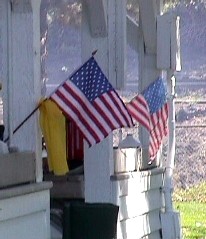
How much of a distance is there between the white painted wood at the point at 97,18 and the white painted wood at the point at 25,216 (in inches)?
86.3

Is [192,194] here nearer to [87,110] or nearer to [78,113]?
[87,110]

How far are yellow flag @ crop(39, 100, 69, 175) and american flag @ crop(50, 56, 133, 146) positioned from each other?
0.09 m

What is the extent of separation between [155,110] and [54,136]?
3721 mm

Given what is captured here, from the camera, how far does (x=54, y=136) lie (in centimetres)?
971

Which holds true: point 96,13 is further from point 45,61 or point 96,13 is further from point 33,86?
point 45,61

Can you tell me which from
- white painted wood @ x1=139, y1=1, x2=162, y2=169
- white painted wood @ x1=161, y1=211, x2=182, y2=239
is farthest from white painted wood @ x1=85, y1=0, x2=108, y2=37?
white painted wood @ x1=161, y1=211, x2=182, y2=239

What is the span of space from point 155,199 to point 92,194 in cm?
249

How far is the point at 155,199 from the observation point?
45.8ft

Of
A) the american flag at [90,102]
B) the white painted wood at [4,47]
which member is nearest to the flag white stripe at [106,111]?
the american flag at [90,102]

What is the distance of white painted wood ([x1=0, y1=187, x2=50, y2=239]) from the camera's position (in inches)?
346

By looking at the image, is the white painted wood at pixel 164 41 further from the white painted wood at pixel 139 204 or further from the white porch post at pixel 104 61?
the white porch post at pixel 104 61

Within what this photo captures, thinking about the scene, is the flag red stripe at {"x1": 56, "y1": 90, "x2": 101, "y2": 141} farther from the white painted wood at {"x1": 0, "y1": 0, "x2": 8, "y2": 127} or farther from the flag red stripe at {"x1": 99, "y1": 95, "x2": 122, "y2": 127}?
the white painted wood at {"x1": 0, "y1": 0, "x2": 8, "y2": 127}

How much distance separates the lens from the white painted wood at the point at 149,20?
13.5 m

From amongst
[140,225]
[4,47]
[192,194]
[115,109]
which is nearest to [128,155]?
[140,225]
